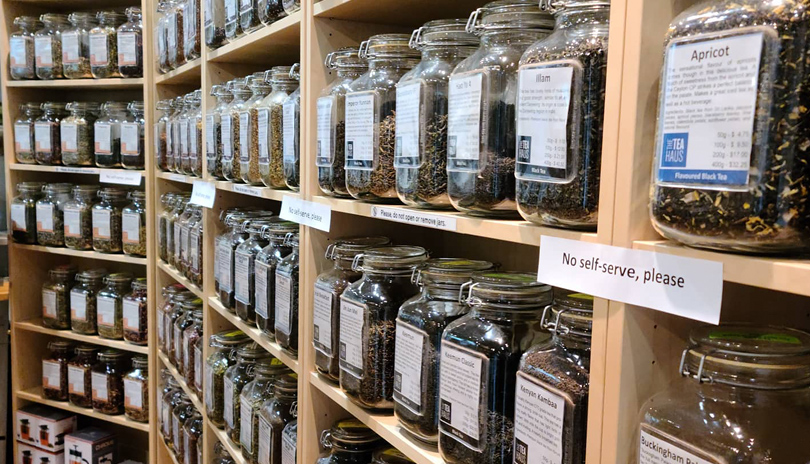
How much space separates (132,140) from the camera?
2604 millimetres

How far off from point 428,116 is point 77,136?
7.45 feet

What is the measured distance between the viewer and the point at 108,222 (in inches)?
106

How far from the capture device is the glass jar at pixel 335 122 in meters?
1.20

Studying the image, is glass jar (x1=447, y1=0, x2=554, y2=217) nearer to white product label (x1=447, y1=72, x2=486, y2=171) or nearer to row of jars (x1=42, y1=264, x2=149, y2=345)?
white product label (x1=447, y1=72, x2=486, y2=171)

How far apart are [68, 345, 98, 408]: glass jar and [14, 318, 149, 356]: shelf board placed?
0.20 ft

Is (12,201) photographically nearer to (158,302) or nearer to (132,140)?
(132,140)

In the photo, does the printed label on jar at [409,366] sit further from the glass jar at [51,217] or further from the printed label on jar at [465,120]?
the glass jar at [51,217]

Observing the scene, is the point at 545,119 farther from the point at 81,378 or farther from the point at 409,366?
the point at 81,378

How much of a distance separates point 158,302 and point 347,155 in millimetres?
1701

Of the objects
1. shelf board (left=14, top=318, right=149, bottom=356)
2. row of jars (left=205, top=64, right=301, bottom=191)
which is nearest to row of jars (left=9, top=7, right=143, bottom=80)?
row of jars (left=205, top=64, right=301, bottom=191)

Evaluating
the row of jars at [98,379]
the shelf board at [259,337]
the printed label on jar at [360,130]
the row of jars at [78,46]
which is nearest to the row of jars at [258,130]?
the printed label on jar at [360,130]

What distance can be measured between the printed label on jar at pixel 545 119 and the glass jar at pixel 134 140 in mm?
2197

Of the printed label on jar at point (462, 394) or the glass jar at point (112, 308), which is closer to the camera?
the printed label on jar at point (462, 394)

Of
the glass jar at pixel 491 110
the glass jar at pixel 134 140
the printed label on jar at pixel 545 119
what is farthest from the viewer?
the glass jar at pixel 134 140
